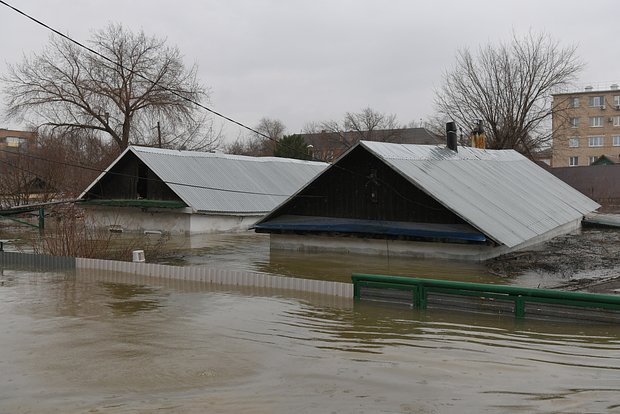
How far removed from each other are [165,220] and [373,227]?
13.7 metres

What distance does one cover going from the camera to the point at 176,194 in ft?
101

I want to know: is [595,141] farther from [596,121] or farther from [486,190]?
[486,190]

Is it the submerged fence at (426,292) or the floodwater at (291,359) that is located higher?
the submerged fence at (426,292)

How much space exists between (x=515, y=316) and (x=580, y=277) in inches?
229

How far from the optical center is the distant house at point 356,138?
88375 mm

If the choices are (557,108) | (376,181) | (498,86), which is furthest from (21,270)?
(557,108)

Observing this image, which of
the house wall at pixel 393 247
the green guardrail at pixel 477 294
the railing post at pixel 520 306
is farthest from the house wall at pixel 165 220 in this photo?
the railing post at pixel 520 306

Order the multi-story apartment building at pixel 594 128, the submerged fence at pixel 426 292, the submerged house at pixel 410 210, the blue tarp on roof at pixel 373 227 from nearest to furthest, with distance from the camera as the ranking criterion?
the submerged fence at pixel 426 292 < the blue tarp on roof at pixel 373 227 < the submerged house at pixel 410 210 < the multi-story apartment building at pixel 594 128

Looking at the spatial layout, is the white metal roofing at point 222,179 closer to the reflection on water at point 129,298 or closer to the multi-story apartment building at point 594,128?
the reflection on water at point 129,298

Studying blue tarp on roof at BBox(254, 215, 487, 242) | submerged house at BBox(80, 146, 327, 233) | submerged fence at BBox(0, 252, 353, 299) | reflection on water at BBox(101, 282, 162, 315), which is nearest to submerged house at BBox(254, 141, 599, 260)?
blue tarp on roof at BBox(254, 215, 487, 242)

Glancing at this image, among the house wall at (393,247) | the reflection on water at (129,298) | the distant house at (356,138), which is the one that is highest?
the distant house at (356,138)

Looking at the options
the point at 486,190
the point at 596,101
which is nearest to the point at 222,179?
the point at 486,190

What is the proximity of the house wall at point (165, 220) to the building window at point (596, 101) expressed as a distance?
61088 millimetres

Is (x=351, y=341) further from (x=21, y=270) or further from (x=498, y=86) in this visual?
(x=498, y=86)
